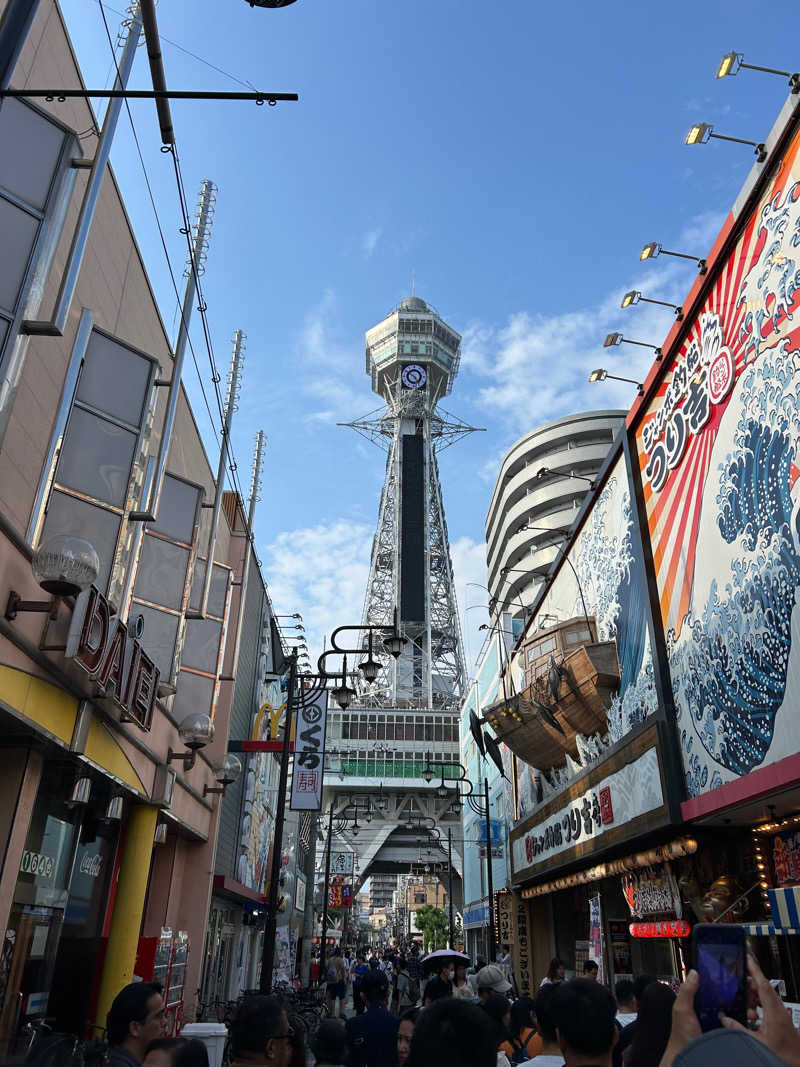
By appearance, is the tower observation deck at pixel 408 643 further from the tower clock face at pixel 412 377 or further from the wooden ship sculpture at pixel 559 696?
the wooden ship sculpture at pixel 559 696

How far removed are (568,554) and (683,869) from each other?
12744 millimetres

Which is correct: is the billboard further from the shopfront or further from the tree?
the tree

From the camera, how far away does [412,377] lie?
A: 13712cm

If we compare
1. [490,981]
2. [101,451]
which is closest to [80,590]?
[101,451]

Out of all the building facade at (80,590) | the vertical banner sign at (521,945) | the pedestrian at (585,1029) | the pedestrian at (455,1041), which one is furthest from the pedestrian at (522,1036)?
the vertical banner sign at (521,945)

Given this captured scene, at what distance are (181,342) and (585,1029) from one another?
531 inches

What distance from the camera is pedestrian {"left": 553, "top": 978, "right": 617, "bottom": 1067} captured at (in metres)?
3.18

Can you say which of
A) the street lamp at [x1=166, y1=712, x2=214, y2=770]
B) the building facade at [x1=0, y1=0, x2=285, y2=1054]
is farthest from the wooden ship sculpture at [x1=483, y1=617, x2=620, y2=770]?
the street lamp at [x1=166, y1=712, x2=214, y2=770]

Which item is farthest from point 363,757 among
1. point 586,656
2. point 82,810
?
point 82,810

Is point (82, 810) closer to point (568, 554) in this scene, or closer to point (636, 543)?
point (636, 543)

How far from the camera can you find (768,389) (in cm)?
1266

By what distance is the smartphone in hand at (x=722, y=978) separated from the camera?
2.03 metres

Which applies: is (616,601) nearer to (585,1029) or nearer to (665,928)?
(665,928)

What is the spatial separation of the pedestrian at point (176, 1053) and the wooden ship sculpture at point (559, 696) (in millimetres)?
17576
